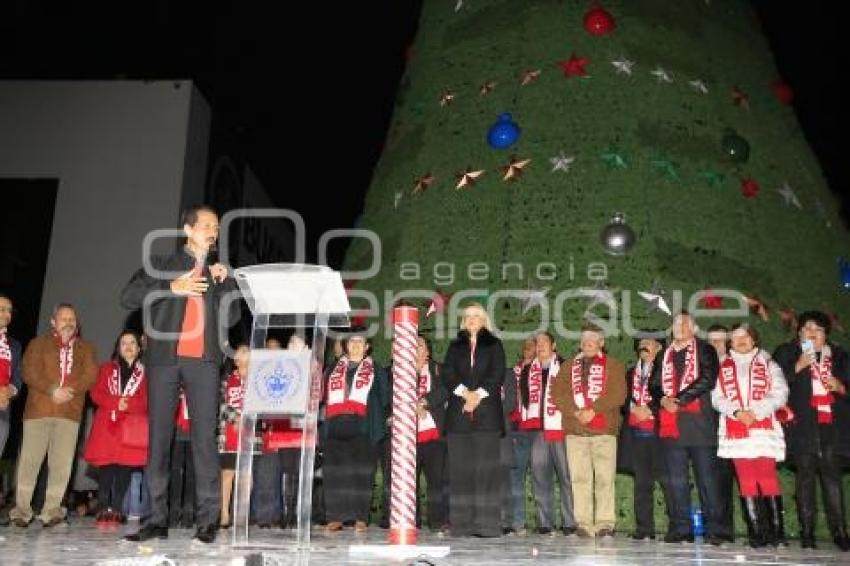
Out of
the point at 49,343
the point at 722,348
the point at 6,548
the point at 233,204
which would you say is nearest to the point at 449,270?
the point at 722,348

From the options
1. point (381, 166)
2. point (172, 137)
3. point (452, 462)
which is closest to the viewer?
point (452, 462)

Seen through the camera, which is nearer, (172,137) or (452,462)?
(452,462)

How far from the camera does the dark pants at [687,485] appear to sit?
20.6ft

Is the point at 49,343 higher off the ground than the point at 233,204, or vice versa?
the point at 233,204

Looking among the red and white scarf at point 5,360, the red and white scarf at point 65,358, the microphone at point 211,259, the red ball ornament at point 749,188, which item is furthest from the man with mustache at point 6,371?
the red ball ornament at point 749,188

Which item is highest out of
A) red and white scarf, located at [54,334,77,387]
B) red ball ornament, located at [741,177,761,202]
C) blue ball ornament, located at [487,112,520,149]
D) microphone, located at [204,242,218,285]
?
blue ball ornament, located at [487,112,520,149]

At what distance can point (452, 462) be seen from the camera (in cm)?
633

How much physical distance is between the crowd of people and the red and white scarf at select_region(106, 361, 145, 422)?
0.04ft

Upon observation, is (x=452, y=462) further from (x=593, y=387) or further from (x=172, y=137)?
(x=172, y=137)

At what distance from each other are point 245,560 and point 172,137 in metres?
10.2

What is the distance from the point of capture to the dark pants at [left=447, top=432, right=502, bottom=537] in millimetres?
6176

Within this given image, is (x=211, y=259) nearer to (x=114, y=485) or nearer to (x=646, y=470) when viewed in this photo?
(x=114, y=485)

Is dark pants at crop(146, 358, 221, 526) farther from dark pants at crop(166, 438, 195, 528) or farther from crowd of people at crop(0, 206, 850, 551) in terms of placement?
dark pants at crop(166, 438, 195, 528)

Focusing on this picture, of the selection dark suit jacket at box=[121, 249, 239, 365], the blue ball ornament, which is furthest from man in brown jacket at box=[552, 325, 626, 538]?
dark suit jacket at box=[121, 249, 239, 365]
